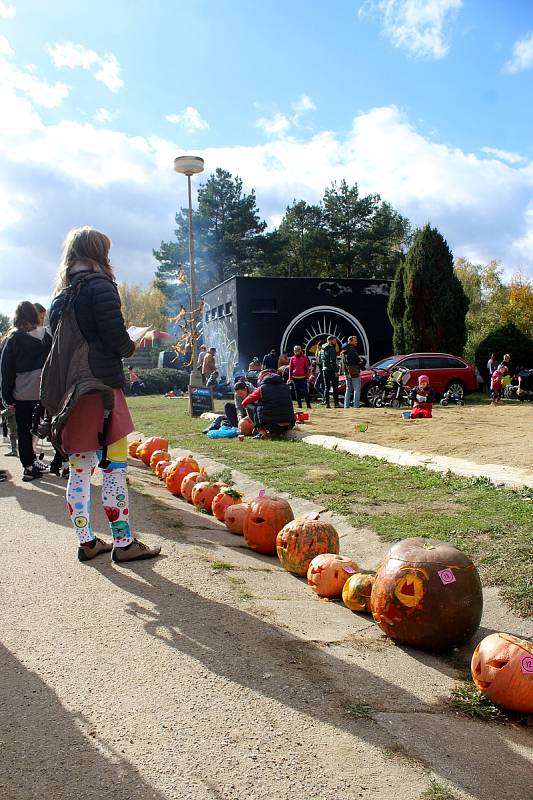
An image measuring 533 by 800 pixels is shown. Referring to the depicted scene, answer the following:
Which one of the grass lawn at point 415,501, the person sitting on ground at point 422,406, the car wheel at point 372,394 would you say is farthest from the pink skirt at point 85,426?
the car wheel at point 372,394

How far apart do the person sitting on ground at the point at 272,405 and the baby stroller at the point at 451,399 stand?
8.74m

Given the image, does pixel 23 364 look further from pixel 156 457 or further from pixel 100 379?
pixel 100 379

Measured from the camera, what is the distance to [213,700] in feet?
9.04

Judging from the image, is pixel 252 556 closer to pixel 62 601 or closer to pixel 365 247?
pixel 62 601

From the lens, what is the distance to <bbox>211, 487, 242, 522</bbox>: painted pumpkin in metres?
6.41

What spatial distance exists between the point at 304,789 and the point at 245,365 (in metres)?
24.6

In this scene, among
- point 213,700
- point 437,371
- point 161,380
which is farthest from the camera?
point 161,380

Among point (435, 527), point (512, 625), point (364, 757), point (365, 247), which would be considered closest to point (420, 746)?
point (364, 757)

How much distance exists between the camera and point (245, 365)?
87.4 feet

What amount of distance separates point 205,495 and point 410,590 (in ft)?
11.6

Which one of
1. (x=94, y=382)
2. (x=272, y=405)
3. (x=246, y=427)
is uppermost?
(x=94, y=382)

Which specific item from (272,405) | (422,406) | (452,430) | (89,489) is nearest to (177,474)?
(89,489)

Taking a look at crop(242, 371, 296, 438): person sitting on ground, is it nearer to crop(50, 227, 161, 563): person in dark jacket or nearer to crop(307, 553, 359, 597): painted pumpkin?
crop(307, 553, 359, 597): painted pumpkin

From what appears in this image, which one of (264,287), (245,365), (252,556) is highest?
(264,287)
